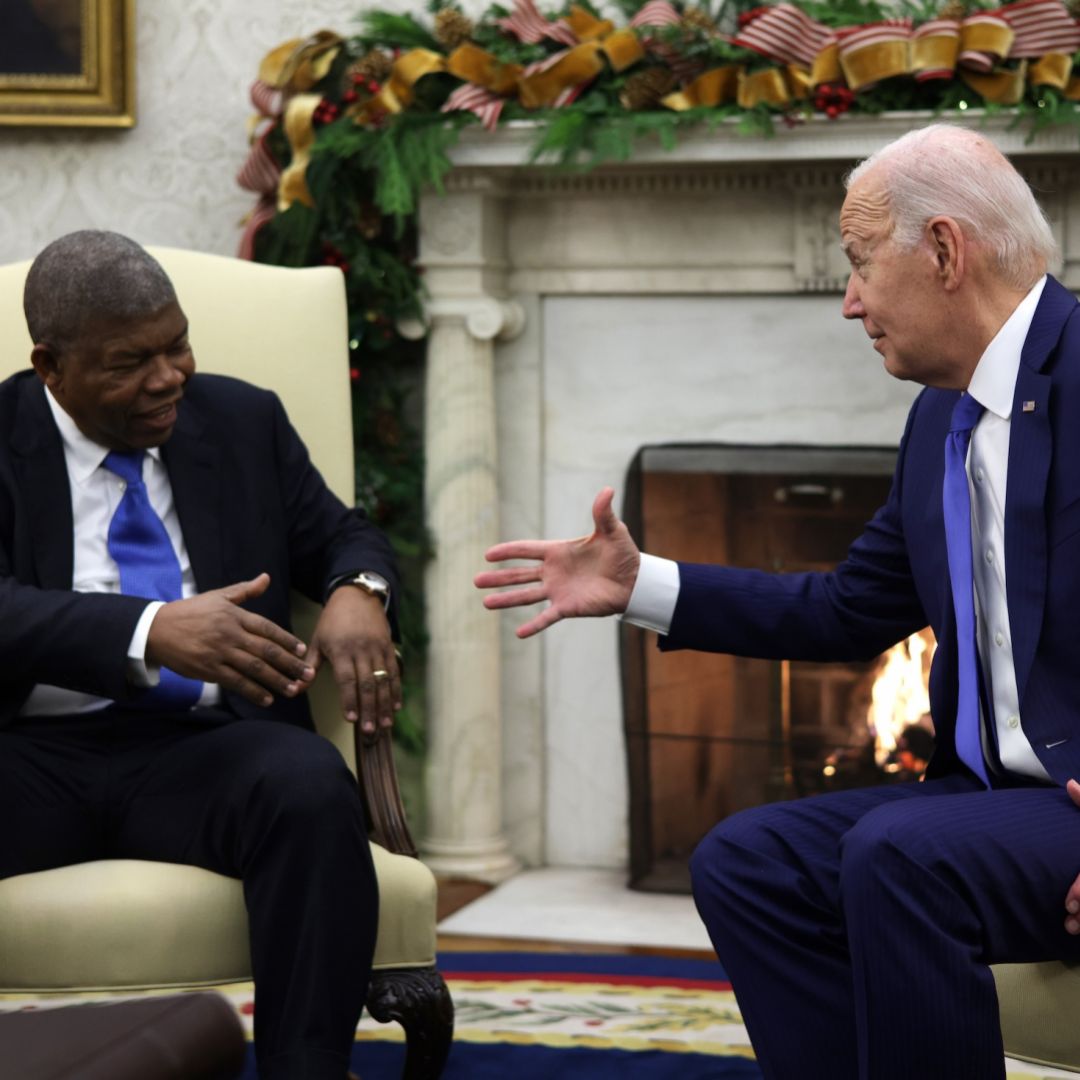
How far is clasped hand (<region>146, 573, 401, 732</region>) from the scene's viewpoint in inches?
83.4

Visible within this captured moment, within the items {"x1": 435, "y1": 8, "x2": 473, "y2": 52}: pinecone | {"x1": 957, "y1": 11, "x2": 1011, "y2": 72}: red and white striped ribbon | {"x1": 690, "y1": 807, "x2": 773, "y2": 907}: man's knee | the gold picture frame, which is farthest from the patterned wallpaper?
{"x1": 690, "y1": 807, "x2": 773, "y2": 907}: man's knee

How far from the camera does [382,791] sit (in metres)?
2.31

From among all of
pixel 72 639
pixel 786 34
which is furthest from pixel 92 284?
pixel 786 34

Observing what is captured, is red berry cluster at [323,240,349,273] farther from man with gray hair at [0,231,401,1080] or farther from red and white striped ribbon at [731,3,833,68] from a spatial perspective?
man with gray hair at [0,231,401,1080]

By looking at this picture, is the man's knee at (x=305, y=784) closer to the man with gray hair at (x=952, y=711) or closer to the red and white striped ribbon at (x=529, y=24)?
the man with gray hair at (x=952, y=711)

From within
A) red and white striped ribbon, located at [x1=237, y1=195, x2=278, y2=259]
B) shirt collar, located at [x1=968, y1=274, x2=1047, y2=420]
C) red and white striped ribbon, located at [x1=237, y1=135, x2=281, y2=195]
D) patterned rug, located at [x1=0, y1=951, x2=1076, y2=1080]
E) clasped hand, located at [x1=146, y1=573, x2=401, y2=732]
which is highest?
red and white striped ribbon, located at [x1=237, y1=135, x2=281, y2=195]

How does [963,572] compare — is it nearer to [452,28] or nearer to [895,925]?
[895,925]

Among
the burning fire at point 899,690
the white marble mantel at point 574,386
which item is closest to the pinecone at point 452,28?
the white marble mantel at point 574,386

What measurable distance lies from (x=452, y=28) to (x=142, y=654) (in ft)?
6.10

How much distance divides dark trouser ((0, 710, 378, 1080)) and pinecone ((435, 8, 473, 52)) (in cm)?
177

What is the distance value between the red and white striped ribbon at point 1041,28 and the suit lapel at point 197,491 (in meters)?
1.73

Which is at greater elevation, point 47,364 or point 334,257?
point 334,257

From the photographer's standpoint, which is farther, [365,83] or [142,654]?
[365,83]

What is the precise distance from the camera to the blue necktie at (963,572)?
1.94 meters
